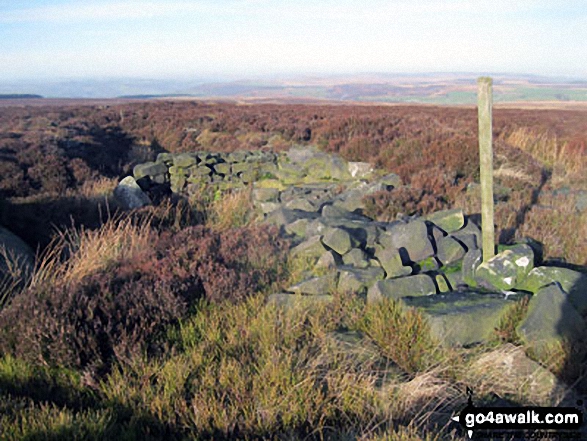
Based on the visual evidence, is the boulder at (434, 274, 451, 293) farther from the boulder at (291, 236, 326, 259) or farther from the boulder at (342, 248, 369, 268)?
the boulder at (291, 236, 326, 259)

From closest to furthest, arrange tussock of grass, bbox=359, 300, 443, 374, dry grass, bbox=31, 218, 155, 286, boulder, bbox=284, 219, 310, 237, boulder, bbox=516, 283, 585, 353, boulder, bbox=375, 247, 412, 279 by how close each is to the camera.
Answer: tussock of grass, bbox=359, 300, 443, 374
boulder, bbox=516, 283, 585, 353
dry grass, bbox=31, 218, 155, 286
boulder, bbox=375, 247, 412, 279
boulder, bbox=284, 219, 310, 237

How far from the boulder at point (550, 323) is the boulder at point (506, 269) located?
0.52 meters

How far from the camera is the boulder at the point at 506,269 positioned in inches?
186

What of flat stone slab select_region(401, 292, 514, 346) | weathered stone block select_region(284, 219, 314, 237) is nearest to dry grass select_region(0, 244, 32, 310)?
weathered stone block select_region(284, 219, 314, 237)

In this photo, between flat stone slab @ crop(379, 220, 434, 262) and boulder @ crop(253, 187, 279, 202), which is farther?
boulder @ crop(253, 187, 279, 202)

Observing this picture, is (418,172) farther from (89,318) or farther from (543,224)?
(89,318)

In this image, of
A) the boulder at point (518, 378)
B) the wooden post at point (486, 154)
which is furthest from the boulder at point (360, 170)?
the boulder at point (518, 378)

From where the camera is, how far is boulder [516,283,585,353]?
12.7 feet

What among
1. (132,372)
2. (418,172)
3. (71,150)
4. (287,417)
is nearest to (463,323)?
(287,417)

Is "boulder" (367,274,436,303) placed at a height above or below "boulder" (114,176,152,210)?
below

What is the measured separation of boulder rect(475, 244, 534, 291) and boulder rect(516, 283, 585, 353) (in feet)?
1.70

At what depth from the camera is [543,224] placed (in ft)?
22.2

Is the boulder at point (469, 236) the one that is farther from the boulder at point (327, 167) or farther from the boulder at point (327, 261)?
the boulder at point (327, 167)

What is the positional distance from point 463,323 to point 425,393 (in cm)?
99
